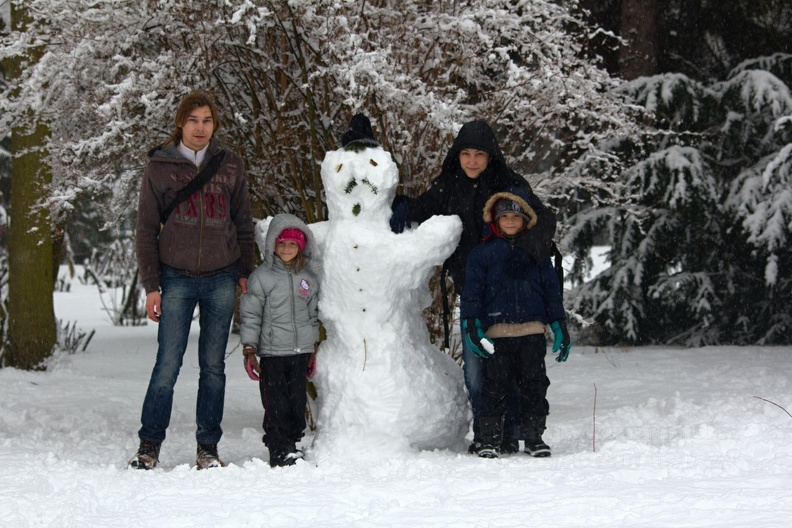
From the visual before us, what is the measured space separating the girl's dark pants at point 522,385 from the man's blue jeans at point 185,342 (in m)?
1.34

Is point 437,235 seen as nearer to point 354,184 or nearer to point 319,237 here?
point 354,184

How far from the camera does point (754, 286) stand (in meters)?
9.44

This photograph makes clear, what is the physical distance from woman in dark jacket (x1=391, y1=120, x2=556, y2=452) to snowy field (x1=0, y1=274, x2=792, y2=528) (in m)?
0.36

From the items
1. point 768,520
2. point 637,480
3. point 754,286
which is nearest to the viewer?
point 768,520

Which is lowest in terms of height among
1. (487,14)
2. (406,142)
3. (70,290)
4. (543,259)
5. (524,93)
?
(70,290)

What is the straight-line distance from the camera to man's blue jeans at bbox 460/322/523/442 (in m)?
4.52

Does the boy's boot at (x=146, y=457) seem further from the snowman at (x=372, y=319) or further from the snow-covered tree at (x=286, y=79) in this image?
the snow-covered tree at (x=286, y=79)

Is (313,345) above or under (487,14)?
under

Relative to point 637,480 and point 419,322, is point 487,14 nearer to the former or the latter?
point 419,322

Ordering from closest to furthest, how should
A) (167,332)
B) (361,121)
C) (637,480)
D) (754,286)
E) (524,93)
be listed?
(637,480)
(167,332)
(361,121)
(524,93)
(754,286)

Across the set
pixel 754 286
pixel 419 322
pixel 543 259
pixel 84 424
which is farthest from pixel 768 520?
pixel 754 286

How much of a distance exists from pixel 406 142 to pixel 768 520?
116 inches

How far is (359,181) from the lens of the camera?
434 cm

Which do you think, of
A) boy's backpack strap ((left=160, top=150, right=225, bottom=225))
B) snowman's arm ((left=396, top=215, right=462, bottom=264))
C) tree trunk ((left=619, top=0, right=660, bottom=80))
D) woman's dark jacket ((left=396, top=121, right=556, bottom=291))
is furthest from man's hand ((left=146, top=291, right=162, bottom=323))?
tree trunk ((left=619, top=0, right=660, bottom=80))
